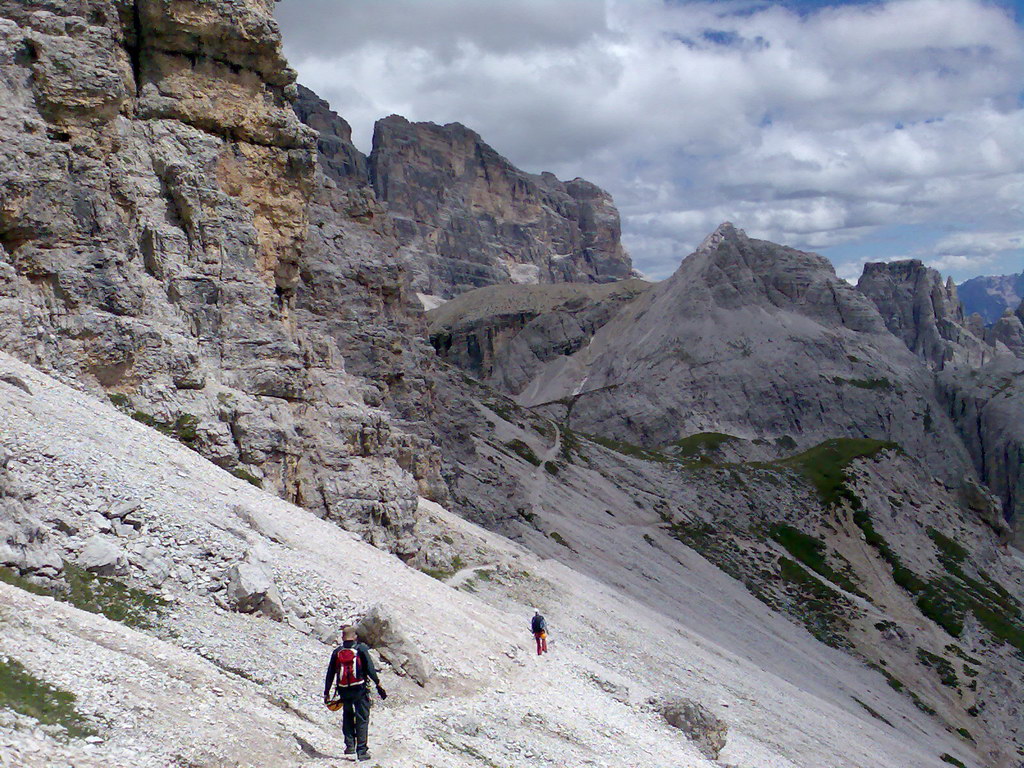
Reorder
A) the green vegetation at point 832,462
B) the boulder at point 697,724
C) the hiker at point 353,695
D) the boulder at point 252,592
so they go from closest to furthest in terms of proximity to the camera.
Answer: the hiker at point 353,695 → the boulder at point 252,592 → the boulder at point 697,724 → the green vegetation at point 832,462

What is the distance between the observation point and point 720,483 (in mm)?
106938

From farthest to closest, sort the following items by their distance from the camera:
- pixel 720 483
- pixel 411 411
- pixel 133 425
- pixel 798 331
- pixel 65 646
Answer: pixel 798 331, pixel 720 483, pixel 411 411, pixel 133 425, pixel 65 646

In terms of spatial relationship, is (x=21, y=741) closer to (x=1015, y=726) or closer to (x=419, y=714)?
(x=419, y=714)

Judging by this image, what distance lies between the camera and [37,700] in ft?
37.7

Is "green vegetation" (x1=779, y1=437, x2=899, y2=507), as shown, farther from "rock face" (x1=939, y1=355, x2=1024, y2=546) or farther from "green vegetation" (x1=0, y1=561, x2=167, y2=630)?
"green vegetation" (x1=0, y1=561, x2=167, y2=630)

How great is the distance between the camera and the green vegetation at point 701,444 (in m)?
130

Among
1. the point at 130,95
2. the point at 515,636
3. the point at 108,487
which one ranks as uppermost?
the point at 130,95

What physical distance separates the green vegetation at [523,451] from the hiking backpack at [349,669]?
7613 cm

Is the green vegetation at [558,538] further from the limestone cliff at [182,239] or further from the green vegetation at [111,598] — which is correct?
the green vegetation at [111,598]

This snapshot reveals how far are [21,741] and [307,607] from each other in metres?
9.00

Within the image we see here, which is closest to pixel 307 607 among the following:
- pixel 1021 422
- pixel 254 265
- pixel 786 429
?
pixel 254 265

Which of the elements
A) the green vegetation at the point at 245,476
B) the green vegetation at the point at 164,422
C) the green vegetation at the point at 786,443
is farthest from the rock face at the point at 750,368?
the green vegetation at the point at 164,422

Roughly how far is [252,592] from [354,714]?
4.79 metres

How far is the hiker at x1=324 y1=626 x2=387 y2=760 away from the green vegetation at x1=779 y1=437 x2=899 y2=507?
10252 cm
